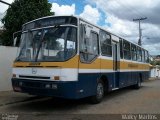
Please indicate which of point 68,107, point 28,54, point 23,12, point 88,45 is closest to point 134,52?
point 88,45

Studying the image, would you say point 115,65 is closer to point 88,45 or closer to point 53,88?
point 88,45

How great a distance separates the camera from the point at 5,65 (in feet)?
54.2

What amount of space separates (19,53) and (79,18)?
2662 millimetres

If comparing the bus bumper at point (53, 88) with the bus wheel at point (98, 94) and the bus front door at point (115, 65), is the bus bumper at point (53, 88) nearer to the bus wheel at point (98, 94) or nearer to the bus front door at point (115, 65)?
the bus wheel at point (98, 94)

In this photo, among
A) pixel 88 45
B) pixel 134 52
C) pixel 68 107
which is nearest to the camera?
pixel 88 45

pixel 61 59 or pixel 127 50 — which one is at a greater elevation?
pixel 127 50

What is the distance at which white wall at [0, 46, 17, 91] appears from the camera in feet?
53.7

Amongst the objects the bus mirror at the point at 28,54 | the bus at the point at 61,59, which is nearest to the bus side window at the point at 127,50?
the bus at the point at 61,59

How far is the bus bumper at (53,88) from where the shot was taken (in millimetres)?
10680

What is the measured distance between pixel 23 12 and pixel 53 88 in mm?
14821

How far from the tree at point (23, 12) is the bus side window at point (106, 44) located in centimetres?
1044

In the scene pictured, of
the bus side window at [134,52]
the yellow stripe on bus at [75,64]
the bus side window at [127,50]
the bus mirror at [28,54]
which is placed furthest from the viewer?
the bus side window at [134,52]

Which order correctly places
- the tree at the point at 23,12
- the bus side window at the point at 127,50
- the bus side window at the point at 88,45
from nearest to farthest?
the bus side window at the point at 88,45
the bus side window at the point at 127,50
the tree at the point at 23,12

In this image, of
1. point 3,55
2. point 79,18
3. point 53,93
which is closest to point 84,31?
point 79,18
